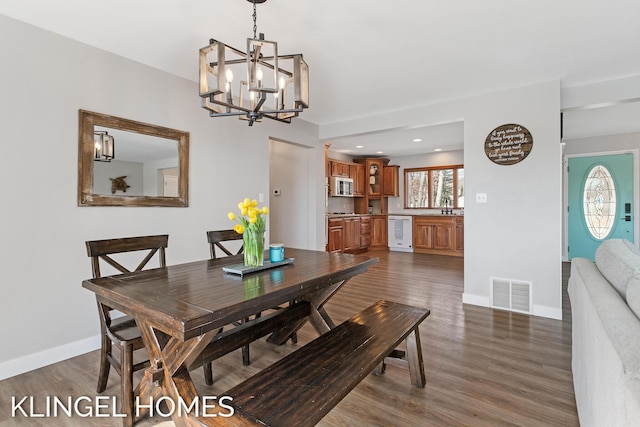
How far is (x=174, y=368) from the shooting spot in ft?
4.37

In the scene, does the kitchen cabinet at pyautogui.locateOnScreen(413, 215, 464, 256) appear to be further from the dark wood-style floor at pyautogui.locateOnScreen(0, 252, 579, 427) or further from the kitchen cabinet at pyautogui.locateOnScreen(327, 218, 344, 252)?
A: the dark wood-style floor at pyautogui.locateOnScreen(0, 252, 579, 427)

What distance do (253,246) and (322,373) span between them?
79 cm

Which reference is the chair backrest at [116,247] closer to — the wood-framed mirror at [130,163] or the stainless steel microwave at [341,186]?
the wood-framed mirror at [130,163]

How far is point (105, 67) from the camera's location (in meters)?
2.57

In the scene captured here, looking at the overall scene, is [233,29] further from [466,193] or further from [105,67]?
[466,193]

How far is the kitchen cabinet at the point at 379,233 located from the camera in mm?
7734

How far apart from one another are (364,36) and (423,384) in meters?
2.45

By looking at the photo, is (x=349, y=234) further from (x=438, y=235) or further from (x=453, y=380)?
→ (x=453, y=380)

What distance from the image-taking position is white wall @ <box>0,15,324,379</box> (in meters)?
2.12

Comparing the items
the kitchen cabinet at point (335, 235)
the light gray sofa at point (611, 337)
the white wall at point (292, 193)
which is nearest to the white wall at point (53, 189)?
the white wall at point (292, 193)

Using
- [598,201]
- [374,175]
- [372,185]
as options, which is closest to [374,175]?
[374,175]

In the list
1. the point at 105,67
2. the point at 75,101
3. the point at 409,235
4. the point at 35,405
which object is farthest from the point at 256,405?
the point at 409,235

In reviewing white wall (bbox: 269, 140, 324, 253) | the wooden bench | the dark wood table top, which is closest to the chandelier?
the dark wood table top

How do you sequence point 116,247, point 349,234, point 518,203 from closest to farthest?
point 116,247 → point 518,203 → point 349,234
